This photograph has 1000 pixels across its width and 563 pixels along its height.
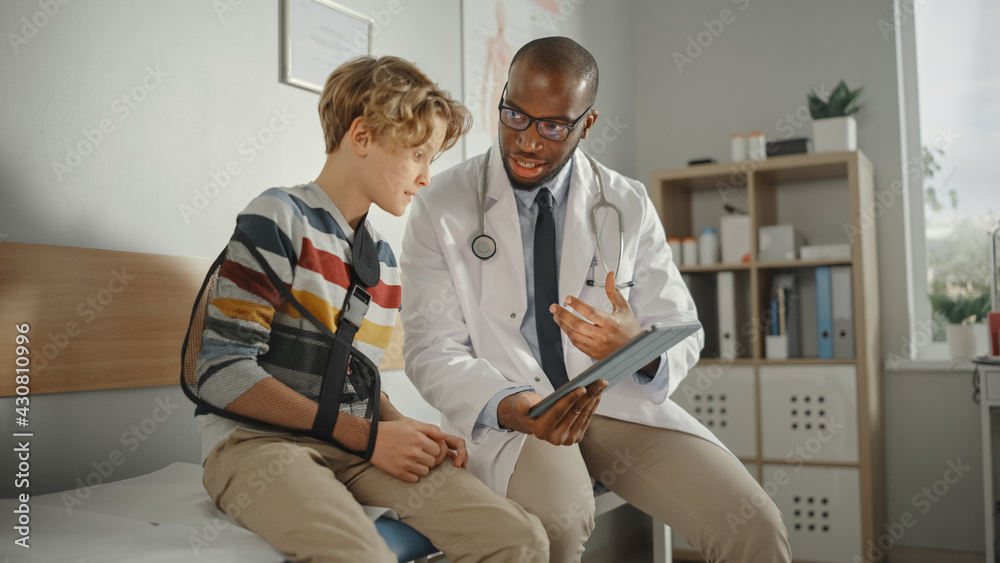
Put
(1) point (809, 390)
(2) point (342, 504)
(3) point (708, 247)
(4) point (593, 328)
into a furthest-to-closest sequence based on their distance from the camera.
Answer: (3) point (708, 247) → (1) point (809, 390) → (4) point (593, 328) → (2) point (342, 504)

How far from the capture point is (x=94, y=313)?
1262 mm

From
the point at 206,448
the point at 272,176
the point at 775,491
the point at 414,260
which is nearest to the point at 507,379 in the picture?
the point at 414,260

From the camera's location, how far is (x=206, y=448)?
107 cm

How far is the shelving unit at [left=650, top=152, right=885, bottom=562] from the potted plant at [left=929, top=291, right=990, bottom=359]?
0.23 meters

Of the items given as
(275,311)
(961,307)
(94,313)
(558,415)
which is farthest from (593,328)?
(961,307)

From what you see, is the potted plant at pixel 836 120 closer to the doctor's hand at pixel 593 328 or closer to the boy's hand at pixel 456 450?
the doctor's hand at pixel 593 328

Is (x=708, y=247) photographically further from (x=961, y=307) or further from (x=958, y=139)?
(x=958, y=139)

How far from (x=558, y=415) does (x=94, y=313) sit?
80 centimetres

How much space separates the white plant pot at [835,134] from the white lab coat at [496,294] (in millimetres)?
1445

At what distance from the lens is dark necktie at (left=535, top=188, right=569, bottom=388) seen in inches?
58.4

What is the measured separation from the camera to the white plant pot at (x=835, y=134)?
2.71 m

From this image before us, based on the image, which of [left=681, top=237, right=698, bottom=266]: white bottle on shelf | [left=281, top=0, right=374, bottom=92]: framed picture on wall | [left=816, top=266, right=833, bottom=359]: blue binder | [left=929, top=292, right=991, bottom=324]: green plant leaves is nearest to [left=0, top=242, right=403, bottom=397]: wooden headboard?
[left=281, top=0, right=374, bottom=92]: framed picture on wall

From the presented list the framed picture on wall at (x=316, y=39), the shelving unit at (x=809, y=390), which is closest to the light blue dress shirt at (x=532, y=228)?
the framed picture on wall at (x=316, y=39)

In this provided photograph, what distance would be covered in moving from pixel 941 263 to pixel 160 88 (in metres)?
2.84
